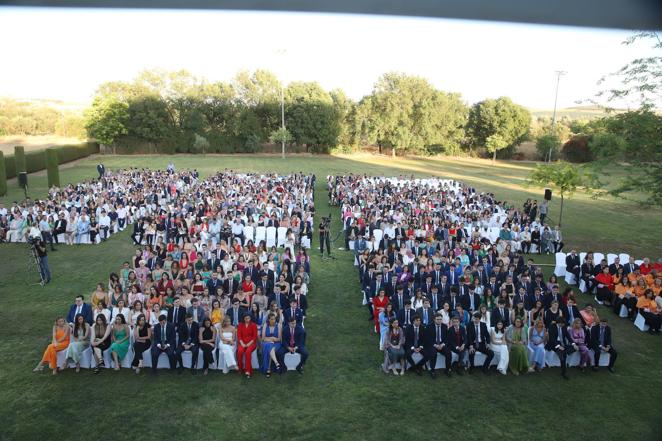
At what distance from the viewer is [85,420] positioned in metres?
6.50

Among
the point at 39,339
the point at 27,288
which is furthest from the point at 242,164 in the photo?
the point at 39,339

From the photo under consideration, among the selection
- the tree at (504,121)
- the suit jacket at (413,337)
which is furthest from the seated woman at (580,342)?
the tree at (504,121)

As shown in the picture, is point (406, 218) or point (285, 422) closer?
point (285, 422)

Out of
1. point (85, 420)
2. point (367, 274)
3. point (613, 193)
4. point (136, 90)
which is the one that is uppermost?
point (136, 90)

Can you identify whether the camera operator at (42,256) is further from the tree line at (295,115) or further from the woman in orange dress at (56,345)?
the tree line at (295,115)

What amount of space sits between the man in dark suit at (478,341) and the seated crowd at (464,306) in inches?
0.7

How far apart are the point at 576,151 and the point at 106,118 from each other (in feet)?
177

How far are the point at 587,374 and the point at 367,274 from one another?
5140 mm

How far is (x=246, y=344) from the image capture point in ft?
26.1

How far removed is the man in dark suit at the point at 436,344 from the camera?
26.6ft

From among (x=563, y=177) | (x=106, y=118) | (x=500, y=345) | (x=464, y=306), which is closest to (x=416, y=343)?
(x=500, y=345)

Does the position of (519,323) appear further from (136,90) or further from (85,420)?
(136,90)

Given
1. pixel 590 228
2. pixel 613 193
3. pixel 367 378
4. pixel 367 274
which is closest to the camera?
pixel 367 378

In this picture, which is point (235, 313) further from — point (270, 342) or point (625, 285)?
point (625, 285)
